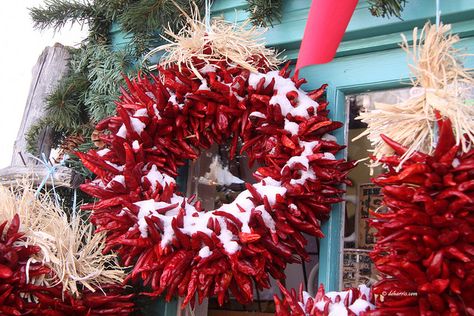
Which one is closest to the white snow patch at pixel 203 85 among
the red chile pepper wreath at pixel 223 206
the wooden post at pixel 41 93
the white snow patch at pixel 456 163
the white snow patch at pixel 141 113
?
the red chile pepper wreath at pixel 223 206

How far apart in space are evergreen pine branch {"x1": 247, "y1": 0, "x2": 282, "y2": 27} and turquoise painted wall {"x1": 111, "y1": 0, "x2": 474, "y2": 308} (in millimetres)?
61

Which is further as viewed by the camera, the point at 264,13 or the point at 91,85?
the point at 91,85

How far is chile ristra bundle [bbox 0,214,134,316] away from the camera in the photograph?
1219 millimetres

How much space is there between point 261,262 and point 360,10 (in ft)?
2.39

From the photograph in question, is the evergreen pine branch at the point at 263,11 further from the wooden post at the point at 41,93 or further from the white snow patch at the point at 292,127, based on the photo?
the wooden post at the point at 41,93

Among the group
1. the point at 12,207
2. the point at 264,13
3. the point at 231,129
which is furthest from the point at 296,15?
the point at 12,207

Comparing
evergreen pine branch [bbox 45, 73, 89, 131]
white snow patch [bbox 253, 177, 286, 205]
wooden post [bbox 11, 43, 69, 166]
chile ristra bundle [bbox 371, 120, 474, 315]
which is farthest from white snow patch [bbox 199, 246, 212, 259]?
wooden post [bbox 11, 43, 69, 166]

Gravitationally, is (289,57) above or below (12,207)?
above

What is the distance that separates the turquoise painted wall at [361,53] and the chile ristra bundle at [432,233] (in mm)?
398

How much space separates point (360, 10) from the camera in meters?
1.45

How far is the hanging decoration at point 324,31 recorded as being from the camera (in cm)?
107

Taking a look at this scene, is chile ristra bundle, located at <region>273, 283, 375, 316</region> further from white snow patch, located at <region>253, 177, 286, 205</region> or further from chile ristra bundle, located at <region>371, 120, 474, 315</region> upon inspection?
white snow patch, located at <region>253, 177, 286, 205</region>

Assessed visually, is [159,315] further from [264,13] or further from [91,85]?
[264,13]

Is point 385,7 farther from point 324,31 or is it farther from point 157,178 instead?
point 157,178
